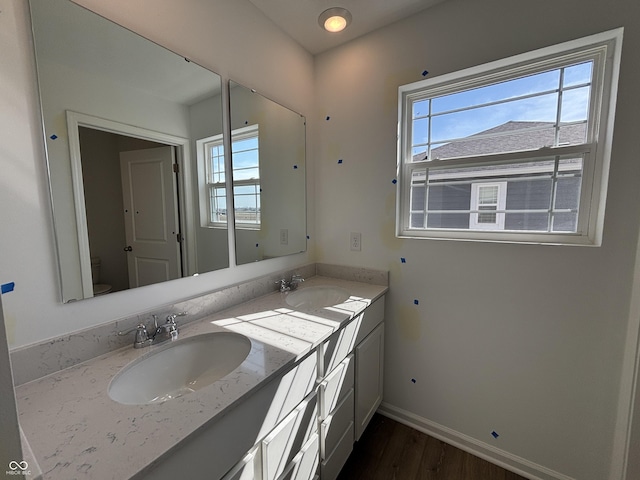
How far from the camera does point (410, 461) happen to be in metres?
1.53

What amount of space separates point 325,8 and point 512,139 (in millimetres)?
1235

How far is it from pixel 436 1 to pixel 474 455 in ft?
8.34

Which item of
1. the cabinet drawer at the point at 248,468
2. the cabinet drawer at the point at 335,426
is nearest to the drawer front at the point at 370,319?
the cabinet drawer at the point at 335,426

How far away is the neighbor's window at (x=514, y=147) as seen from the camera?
1268 millimetres

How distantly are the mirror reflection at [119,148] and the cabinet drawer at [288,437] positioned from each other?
0.75 meters

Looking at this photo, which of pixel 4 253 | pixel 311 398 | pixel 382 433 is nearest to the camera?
pixel 4 253

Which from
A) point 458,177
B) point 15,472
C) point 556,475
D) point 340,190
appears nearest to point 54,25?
point 15,472

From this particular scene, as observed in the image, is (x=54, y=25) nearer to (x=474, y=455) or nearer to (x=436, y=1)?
(x=436, y=1)

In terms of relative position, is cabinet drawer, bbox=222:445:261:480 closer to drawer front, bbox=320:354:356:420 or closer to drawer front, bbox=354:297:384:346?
drawer front, bbox=320:354:356:420

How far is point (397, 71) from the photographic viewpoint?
5.30 ft

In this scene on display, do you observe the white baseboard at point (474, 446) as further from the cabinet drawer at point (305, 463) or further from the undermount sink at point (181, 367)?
the undermount sink at point (181, 367)

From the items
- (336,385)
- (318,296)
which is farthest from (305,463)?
(318,296)

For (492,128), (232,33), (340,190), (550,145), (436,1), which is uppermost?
(436,1)

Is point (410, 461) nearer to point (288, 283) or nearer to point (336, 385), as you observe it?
point (336, 385)
